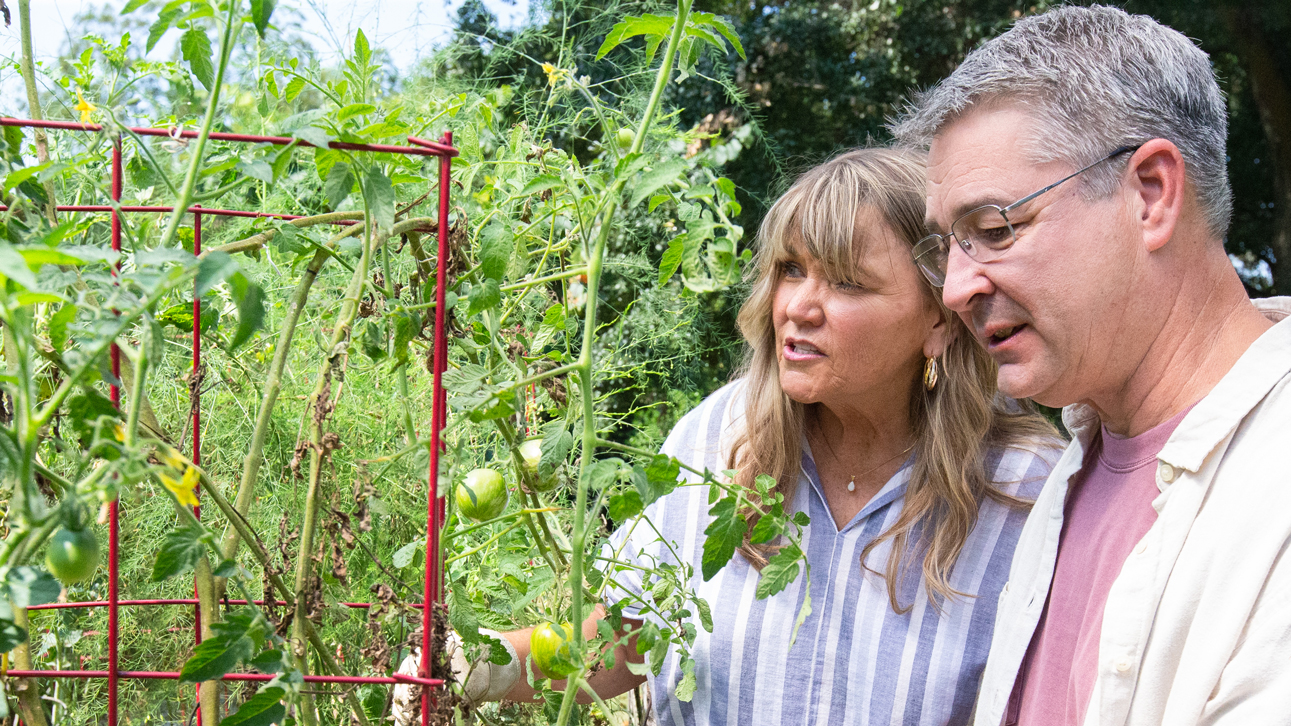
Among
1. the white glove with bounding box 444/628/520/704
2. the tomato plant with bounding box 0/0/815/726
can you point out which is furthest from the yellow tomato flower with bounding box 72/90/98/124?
the white glove with bounding box 444/628/520/704

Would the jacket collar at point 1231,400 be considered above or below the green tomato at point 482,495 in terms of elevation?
above

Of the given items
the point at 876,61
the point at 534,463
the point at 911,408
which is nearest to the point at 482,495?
the point at 534,463

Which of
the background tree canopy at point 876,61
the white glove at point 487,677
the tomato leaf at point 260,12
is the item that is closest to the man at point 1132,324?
the white glove at point 487,677

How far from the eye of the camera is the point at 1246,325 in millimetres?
833

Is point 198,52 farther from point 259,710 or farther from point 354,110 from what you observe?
point 259,710

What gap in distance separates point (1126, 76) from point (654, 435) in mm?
1393

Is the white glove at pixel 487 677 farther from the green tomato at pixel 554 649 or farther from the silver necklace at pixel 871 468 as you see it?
the silver necklace at pixel 871 468

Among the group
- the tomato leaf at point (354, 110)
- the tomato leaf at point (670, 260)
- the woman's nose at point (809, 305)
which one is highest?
the tomato leaf at point (354, 110)

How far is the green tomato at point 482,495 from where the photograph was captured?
0.65 m

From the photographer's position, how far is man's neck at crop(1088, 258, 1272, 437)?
0.83 m

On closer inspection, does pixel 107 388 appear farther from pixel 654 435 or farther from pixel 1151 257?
pixel 654 435

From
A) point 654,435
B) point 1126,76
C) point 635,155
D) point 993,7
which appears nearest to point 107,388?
point 635,155

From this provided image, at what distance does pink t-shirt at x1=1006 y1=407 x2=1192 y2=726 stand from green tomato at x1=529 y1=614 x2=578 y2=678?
0.50 meters

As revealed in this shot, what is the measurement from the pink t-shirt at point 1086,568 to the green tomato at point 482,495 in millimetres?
560
